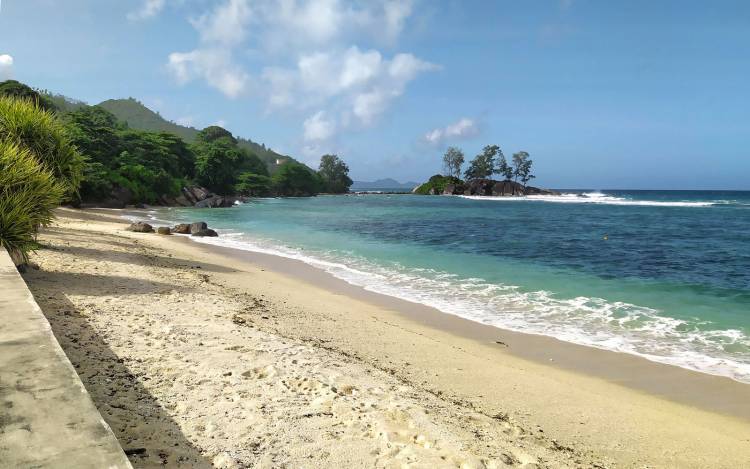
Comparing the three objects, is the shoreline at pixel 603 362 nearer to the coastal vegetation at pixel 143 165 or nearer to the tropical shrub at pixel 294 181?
the coastal vegetation at pixel 143 165

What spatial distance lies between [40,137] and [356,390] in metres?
12.4

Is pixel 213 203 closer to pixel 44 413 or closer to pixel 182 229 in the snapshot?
pixel 182 229

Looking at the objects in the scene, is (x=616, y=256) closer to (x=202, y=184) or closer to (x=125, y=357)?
(x=125, y=357)

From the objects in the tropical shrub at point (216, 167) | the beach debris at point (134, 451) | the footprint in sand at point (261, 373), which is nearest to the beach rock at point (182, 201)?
the tropical shrub at point (216, 167)

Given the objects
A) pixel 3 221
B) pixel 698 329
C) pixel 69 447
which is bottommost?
pixel 698 329

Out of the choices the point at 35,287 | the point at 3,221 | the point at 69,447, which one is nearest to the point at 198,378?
the point at 69,447

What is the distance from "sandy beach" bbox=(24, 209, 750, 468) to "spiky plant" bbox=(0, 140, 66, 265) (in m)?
0.75

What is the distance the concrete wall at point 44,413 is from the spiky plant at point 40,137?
373 inches

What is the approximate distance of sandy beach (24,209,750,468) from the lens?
386cm

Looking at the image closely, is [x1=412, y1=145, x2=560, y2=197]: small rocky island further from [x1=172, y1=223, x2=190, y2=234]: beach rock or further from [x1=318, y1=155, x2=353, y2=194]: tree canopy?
[x1=172, y1=223, x2=190, y2=234]: beach rock

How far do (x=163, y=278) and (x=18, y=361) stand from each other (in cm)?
755

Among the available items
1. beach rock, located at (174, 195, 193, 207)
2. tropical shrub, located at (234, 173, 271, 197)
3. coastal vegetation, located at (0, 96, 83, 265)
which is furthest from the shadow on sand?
tropical shrub, located at (234, 173, 271, 197)

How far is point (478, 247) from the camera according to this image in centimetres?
2259

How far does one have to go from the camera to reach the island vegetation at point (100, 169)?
920cm
